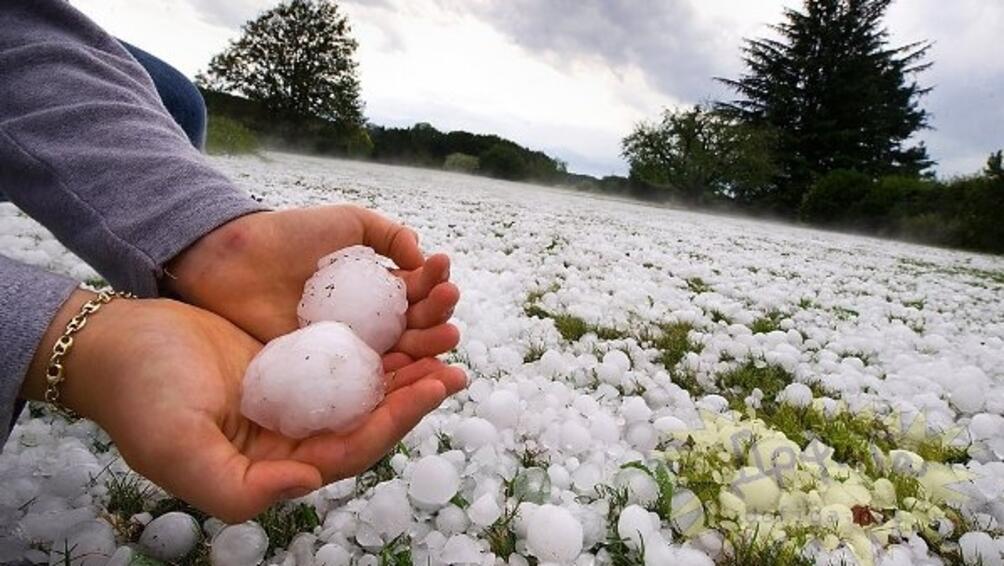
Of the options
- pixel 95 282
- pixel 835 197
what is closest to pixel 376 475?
pixel 95 282

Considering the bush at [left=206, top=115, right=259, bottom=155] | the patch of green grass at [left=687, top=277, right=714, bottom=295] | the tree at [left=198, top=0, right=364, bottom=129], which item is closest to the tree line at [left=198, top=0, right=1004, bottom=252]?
the tree at [left=198, top=0, right=364, bottom=129]

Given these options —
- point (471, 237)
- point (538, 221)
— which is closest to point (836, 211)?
point (538, 221)

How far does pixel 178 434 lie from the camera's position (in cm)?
93

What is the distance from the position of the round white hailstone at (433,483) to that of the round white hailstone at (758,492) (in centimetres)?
70

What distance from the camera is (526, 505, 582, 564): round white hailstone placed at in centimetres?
131

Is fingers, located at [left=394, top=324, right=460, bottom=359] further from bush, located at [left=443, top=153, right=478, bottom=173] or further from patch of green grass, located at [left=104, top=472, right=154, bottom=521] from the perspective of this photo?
bush, located at [left=443, top=153, right=478, bottom=173]

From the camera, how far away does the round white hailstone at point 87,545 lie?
1.17 m

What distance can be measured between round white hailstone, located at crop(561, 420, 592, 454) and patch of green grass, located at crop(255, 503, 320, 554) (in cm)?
A: 69

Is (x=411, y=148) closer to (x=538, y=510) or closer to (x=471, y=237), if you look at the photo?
(x=471, y=237)

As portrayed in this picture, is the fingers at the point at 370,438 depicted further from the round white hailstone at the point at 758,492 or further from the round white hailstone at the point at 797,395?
the round white hailstone at the point at 797,395

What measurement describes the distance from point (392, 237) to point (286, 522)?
691 millimetres

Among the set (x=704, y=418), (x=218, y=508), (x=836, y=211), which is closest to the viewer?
(x=218, y=508)

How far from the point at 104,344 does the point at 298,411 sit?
324 millimetres

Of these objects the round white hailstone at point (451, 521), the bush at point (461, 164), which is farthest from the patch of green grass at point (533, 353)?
the bush at point (461, 164)
